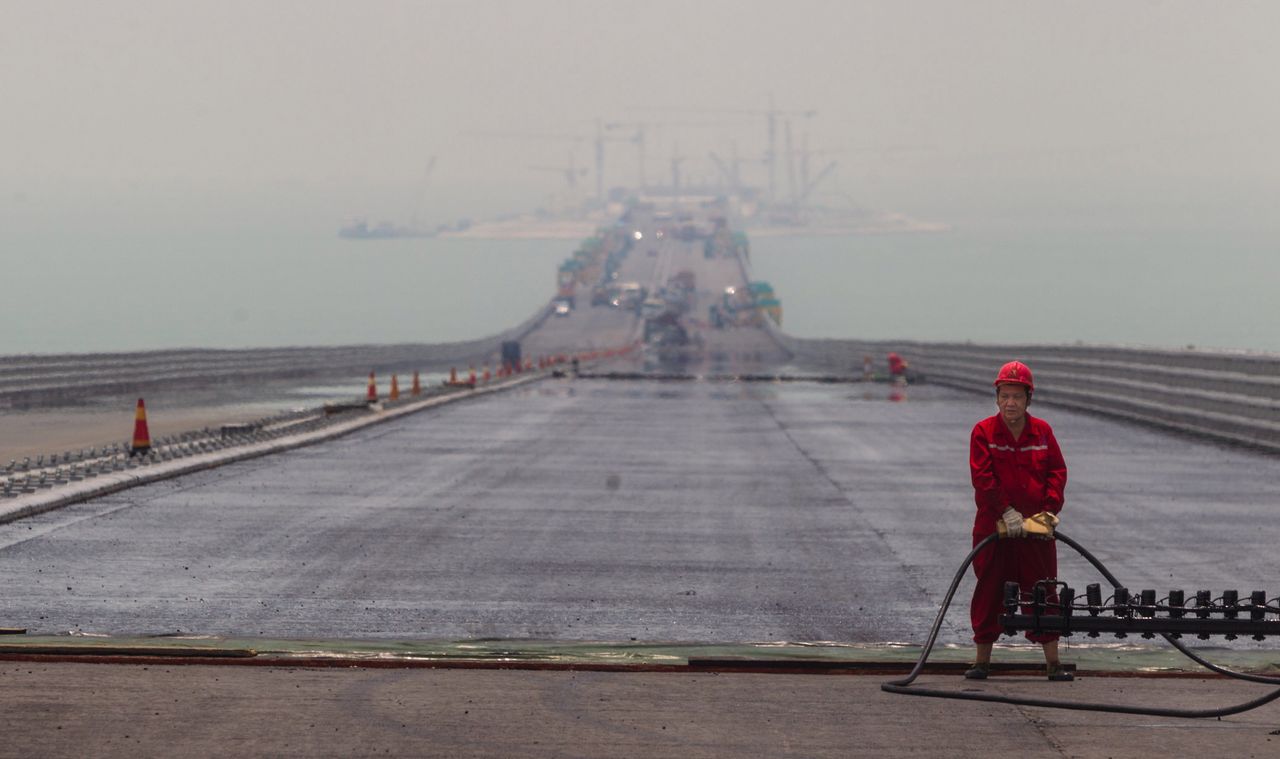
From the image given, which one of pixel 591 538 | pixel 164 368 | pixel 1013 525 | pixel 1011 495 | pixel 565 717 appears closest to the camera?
pixel 565 717

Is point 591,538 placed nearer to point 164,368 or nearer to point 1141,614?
point 1141,614

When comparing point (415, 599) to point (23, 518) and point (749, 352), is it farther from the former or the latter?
point (749, 352)

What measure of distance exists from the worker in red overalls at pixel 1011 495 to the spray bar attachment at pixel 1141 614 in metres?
0.36

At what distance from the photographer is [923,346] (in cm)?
5956

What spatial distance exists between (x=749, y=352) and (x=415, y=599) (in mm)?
94803

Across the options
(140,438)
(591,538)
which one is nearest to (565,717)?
(591,538)

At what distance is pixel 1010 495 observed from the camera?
355 inches

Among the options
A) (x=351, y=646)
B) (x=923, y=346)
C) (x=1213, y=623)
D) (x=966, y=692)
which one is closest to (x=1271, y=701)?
(x=1213, y=623)

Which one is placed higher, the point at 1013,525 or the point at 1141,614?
the point at 1013,525

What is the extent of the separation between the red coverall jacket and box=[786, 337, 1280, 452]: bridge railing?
58.0ft

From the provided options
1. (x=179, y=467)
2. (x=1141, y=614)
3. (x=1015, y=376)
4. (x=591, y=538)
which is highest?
(x=1015, y=376)

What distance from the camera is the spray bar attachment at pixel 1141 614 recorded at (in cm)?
786

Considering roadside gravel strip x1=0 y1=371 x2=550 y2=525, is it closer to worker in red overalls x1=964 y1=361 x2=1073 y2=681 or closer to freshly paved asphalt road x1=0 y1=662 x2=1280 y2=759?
freshly paved asphalt road x1=0 y1=662 x2=1280 y2=759

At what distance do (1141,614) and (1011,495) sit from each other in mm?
1025
